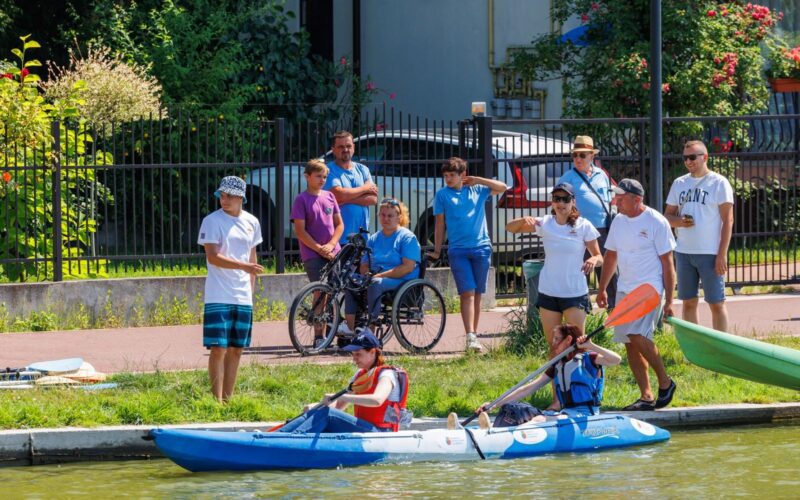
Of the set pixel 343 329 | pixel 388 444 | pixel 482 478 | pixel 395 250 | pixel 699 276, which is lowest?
pixel 482 478

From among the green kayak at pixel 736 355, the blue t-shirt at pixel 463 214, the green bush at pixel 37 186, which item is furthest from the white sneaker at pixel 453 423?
the green bush at pixel 37 186

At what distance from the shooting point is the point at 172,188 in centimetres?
1619

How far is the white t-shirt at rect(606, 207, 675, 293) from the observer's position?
1106cm

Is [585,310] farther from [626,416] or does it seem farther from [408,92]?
[408,92]

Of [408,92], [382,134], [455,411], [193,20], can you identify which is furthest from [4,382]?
[408,92]

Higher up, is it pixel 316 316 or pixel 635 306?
pixel 635 306

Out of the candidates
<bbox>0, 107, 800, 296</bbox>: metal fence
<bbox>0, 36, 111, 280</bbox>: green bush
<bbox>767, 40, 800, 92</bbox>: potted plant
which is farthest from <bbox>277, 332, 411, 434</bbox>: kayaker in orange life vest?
<bbox>767, 40, 800, 92</bbox>: potted plant

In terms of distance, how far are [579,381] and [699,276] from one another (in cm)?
273

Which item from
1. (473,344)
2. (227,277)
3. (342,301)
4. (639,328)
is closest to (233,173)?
(342,301)

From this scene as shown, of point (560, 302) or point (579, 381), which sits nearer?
point (579, 381)

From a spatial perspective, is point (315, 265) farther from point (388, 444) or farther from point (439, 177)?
point (388, 444)

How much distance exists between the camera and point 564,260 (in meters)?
11.4

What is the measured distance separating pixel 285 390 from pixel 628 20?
1164 centimetres

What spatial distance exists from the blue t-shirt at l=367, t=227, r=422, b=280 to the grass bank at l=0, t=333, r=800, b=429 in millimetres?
931
